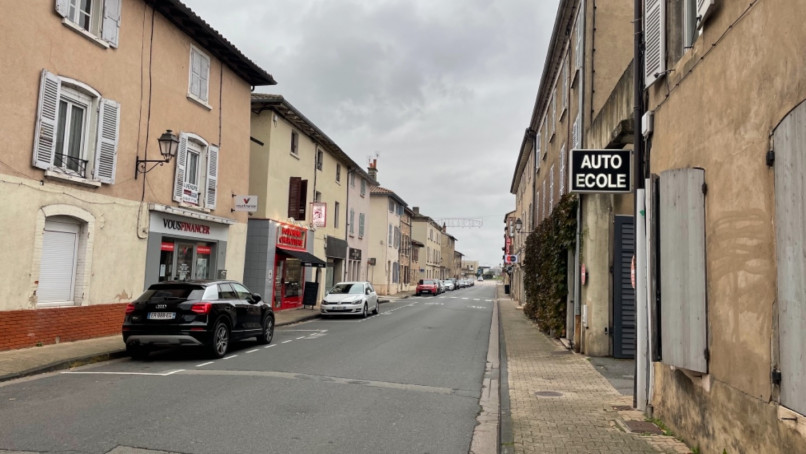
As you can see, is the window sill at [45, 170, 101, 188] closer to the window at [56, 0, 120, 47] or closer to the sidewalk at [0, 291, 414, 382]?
the window at [56, 0, 120, 47]

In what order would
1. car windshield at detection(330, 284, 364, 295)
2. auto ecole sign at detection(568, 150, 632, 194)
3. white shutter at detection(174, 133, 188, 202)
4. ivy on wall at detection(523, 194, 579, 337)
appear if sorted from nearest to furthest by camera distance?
auto ecole sign at detection(568, 150, 632, 194)
ivy on wall at detection(523, 194, 579, 337)
white shutter at detection(174, 133, 188, 202)
car windshield at detection(330, 284, 364, 295)

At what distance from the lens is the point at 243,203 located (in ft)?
60.8

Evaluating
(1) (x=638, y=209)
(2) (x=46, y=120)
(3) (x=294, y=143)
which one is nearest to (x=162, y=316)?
(2) (x=46, y=120)

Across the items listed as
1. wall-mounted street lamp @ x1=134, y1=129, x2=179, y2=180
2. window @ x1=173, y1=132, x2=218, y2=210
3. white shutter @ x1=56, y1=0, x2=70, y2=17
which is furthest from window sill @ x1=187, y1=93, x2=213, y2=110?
white shutter @ x1=56, y1=0, x2=70, y2=17

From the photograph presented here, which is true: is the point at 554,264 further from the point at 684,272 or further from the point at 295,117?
the point at 295,117

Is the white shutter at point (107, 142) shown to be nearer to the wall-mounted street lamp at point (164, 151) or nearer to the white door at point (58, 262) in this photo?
the wall-mounted street lamp at point (164, 151)

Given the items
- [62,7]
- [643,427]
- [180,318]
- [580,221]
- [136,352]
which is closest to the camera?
[643,427]

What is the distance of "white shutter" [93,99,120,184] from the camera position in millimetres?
12602

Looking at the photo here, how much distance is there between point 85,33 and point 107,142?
2.33m

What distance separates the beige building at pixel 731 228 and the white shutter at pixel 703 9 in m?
0.02

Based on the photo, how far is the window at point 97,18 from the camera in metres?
12.1

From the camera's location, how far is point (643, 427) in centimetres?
617

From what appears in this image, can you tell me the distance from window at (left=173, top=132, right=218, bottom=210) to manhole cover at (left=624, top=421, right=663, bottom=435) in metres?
13.0

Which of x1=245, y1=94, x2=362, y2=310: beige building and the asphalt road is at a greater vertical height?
x1=245, y1=94, x2=362, y2=310: beige building
